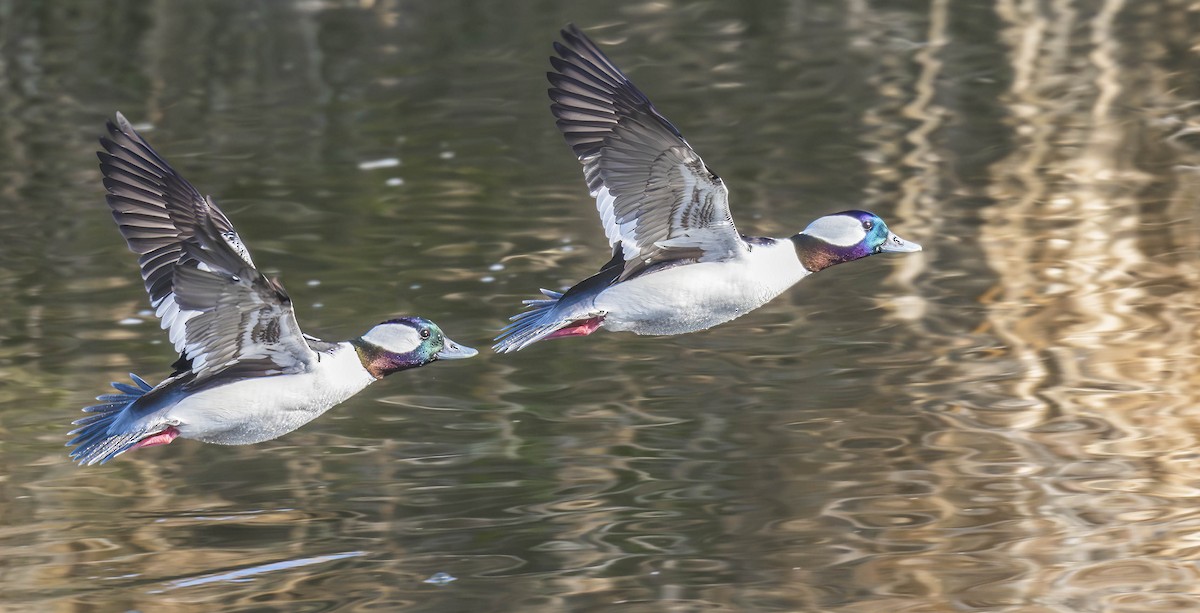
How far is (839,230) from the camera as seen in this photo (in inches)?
243

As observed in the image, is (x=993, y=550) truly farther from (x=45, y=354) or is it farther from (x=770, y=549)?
(x=45, y=354)

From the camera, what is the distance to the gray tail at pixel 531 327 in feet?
19.4

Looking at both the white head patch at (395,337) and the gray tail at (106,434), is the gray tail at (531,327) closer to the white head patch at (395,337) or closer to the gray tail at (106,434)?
the white head patch at (395,337)

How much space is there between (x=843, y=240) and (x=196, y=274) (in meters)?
2.25

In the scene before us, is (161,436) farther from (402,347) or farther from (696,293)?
(696,293)

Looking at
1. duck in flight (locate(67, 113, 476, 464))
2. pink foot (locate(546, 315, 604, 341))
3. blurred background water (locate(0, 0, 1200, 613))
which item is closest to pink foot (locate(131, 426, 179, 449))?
duck in flight (locate(67, 113, 476, 464))

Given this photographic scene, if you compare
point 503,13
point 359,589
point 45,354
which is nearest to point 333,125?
point 503,13

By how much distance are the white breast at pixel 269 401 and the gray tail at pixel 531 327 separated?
528 mm

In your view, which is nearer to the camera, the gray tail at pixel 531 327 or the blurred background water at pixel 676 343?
the gray tail at pixel 531 327

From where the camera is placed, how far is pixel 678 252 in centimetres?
589

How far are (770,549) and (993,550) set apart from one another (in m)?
0.83

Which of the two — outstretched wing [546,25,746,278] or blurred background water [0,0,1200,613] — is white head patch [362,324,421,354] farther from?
blurred background water [0,0,1200,613]

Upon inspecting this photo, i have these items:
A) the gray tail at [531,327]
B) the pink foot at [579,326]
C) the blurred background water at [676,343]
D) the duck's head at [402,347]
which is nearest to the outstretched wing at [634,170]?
the pink foot at [579,326]

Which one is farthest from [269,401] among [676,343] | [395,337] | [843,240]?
[676,343]
